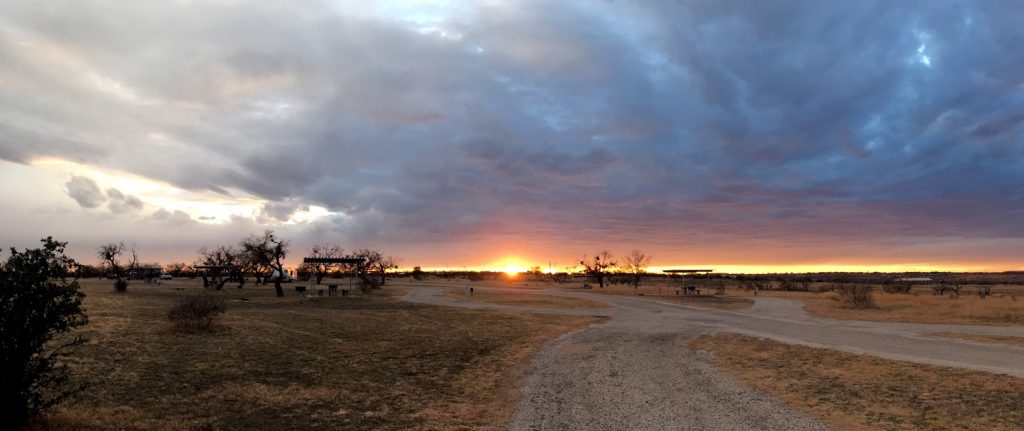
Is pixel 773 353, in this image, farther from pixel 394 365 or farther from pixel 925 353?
pixel 394 365

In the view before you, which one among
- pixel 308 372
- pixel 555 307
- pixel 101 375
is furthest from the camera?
pixel 555 307

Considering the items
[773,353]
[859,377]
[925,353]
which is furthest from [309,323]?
[925,353]

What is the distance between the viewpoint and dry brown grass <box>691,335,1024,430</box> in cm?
995

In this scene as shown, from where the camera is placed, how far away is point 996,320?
29.1m

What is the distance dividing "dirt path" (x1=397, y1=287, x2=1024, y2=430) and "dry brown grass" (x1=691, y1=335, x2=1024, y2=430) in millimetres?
908

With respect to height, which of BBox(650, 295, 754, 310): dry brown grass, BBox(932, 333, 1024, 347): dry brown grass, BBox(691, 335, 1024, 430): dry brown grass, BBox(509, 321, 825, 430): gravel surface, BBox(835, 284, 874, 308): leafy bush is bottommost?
BBox(650, 295, 754, 310): dry brown grass

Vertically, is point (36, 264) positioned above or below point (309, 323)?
above

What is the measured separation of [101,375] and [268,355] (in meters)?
4.34

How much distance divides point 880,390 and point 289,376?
14901 mm

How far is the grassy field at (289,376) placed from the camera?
30.7 feet

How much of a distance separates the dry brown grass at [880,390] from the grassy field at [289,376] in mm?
6896

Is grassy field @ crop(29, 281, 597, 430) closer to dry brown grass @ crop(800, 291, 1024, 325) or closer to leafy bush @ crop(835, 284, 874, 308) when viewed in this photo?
dry brown grass @ crop(800, 291, 1024, 325)

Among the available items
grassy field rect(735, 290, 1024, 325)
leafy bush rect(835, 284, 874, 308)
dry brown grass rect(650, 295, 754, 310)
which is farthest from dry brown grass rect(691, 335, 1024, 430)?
leafy bush rect(835, 284, 874, 308)

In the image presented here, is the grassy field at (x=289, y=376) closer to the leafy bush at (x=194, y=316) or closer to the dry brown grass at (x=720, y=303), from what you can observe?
the leafy bush at (x=194, y=316)
